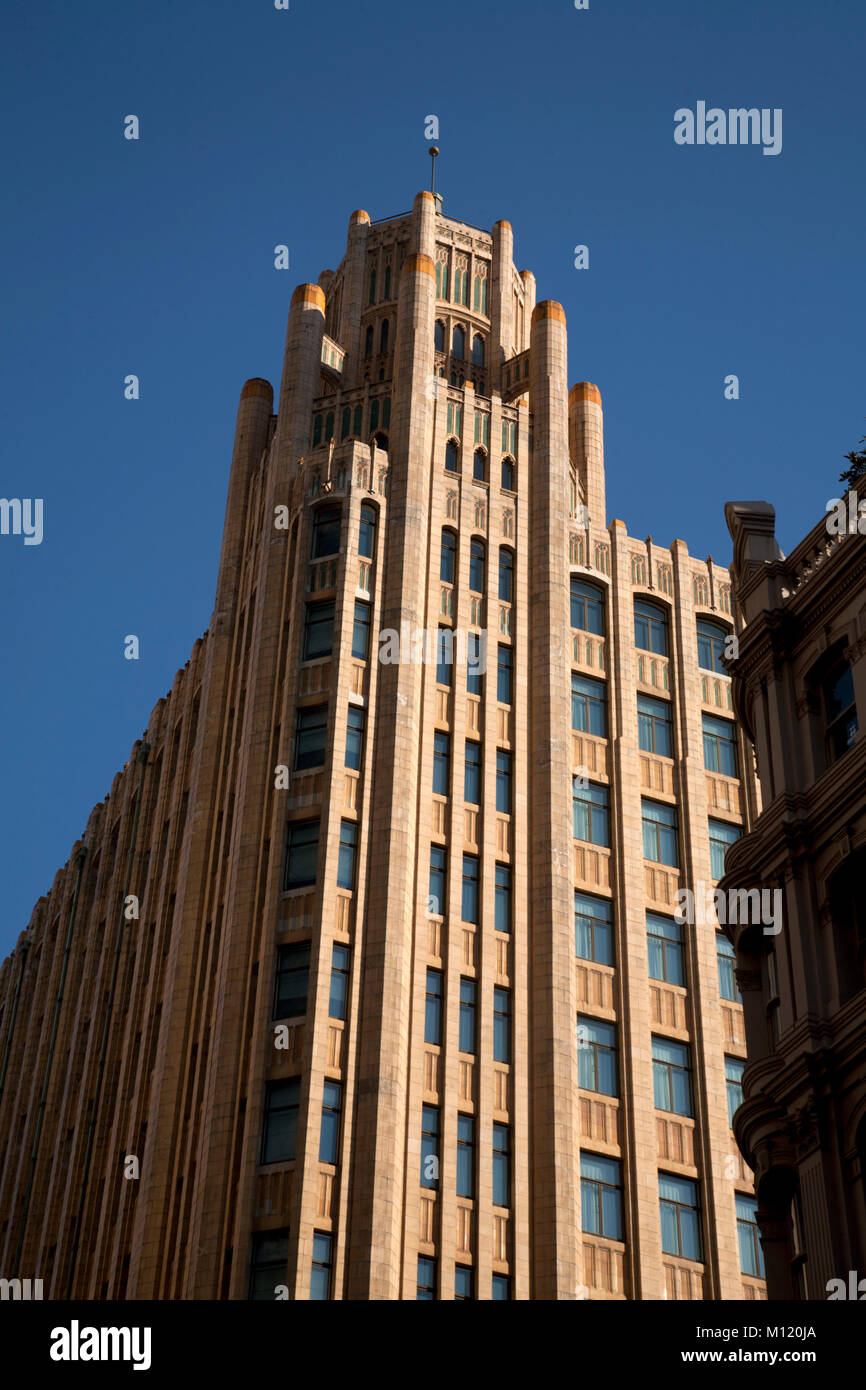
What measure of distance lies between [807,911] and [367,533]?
34.2 meters

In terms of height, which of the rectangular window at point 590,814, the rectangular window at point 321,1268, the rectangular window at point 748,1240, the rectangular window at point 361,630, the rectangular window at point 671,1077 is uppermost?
the rectangular window at point 361,630

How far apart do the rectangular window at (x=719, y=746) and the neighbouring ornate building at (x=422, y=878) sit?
0.12 m

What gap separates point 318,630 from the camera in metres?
65.6

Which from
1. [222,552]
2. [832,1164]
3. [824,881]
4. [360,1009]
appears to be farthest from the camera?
[222,552]

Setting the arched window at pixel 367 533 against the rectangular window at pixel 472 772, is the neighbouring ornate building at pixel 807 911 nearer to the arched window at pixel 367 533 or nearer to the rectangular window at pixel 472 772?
the rectangular window at pixel 472 772

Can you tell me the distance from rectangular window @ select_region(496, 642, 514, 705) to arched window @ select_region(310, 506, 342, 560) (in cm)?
678

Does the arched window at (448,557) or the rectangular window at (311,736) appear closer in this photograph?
the rectangular window at (311,736)

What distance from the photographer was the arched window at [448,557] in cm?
6800

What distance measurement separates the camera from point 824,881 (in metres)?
35.6

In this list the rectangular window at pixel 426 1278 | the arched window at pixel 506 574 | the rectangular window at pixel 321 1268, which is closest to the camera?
the rectangular window at pixel 321 1268

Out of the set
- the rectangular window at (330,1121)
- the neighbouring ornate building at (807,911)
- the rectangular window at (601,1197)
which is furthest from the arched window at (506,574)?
the neighbouring ornate building at (807,911)
